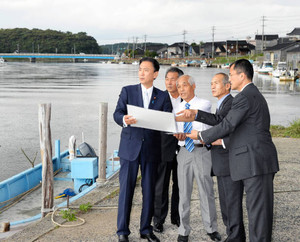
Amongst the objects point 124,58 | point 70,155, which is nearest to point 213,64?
point 124,58

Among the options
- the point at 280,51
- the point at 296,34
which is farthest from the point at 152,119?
the point at 296,34

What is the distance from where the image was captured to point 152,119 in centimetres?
430

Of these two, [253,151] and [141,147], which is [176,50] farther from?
[253,151]

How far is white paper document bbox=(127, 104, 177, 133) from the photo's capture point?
14.1ft

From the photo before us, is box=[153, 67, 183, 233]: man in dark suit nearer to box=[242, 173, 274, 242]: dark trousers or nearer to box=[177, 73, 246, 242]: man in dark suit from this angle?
box=[177, 73, 246, 242]: man in dark suit

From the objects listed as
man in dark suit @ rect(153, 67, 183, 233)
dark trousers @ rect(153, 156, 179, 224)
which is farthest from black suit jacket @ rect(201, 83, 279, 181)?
dark trousers @ rect(153, 156, 179, 224)

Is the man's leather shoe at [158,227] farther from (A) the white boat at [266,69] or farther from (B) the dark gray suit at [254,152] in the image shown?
(A) the white boat at [266,69]

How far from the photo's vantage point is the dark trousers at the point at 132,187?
4648 millimetres

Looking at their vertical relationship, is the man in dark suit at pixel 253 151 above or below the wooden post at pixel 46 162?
above

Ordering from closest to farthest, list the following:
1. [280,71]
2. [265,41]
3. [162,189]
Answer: [162,189] → [280,71] → [265,41]

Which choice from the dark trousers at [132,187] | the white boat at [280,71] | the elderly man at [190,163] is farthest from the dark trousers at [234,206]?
the white boat at [280,71]

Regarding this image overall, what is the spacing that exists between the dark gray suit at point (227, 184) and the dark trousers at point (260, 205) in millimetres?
441

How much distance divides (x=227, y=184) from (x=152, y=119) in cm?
117

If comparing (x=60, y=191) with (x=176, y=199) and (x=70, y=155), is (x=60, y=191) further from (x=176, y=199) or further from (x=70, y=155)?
(x=176, y=199)
